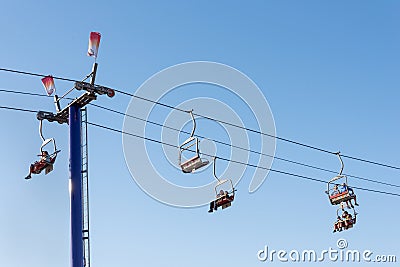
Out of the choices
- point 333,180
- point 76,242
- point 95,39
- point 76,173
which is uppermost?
point 95,39

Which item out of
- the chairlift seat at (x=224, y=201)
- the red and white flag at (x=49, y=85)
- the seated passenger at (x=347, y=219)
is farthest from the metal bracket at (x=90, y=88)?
the seated passenger at (x=347, y=219)

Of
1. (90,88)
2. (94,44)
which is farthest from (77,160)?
(94,44)

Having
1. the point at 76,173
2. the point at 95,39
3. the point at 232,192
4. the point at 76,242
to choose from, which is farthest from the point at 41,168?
the point at 232,192

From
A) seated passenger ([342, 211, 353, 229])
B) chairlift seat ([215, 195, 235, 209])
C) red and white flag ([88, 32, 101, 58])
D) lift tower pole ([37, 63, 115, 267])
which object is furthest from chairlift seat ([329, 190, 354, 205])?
red and white flag ([88, 32, 101, 58])

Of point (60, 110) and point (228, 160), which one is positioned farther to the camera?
point (228, 160)

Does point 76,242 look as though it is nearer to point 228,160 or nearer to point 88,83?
point 88,83

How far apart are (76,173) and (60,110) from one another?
1.89 metres

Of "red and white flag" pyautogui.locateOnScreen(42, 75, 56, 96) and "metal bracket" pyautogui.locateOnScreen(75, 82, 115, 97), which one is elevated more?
"red and white flag" pyautogui.locateOnScreen(42, 75, 56, 96)

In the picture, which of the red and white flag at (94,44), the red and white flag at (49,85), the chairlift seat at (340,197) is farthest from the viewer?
the chairlift seat at (340,197)

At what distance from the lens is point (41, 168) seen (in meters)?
16.7

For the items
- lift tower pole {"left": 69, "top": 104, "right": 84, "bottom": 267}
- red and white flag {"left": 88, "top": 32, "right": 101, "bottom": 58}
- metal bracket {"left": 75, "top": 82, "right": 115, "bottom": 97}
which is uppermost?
red and white flag {"left": 88, "top": 32, "right": 101, "bottom": 58}

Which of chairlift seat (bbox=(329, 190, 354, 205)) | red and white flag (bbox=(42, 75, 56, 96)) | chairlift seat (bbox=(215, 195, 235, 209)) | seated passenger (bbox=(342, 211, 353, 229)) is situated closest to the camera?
red and white flag (bbox=(42, 75, 56, 96))

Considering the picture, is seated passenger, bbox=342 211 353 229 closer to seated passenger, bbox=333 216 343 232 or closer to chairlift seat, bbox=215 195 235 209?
seated passenger, bbox=333 216 343 232

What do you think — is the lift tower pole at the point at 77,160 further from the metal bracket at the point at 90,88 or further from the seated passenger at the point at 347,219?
the seated passenger at the point at 347,219
